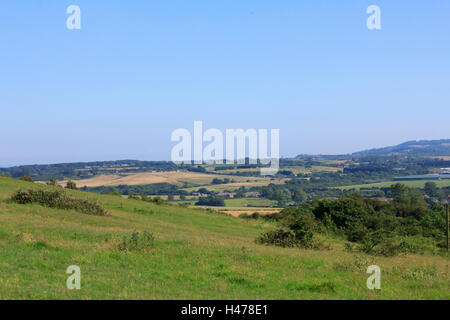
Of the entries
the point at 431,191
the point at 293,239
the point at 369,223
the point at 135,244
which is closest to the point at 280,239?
the point at 293,239

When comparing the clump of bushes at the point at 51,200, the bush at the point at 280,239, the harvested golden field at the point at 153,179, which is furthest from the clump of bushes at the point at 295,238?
the harvested golden field at the point at 153,179

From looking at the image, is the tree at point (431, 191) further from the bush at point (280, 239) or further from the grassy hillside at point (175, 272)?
the grassy hillside at point (175, 272)

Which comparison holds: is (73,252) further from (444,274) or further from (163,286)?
(444,274)

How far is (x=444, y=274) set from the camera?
16.2m

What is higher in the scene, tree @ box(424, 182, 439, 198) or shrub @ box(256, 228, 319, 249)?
shrub @ box(256, 228, 319, 249)

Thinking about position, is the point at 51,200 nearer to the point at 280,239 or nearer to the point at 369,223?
the point at 280,239

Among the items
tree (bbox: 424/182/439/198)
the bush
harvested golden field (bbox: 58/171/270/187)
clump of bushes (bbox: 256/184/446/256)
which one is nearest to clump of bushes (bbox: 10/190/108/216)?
the bush

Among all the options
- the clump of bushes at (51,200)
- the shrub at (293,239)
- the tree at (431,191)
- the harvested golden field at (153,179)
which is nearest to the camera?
the shrub at (293,239)

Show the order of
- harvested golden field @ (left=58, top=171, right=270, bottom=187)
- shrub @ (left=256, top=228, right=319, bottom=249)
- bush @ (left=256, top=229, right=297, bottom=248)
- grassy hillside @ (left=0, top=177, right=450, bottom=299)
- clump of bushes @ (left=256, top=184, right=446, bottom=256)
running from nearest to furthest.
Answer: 1. grassy hillside @ (left=0, top=177, right=450, bottom=299)
2. shrub @ (left=256, top=228, right=319, bottom=249)
3. bush @ (left=256, top=229, right=297, bottom=248)
4. clump of bushes @ (left=256, top=184, right=446, bottom=256)
5. harvested golden field @ (left=58, top=171, right=270, bottom=187)

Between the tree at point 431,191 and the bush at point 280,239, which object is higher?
the bush at point 280,239

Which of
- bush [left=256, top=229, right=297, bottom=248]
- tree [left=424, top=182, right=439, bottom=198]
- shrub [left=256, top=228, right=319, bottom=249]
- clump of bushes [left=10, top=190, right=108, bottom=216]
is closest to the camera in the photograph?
shrub [left=256, top=228, right=319, bottom=249]

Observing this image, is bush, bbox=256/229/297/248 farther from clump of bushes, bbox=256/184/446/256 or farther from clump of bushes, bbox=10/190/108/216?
clump of bushes, bbox=10/190/108/216
